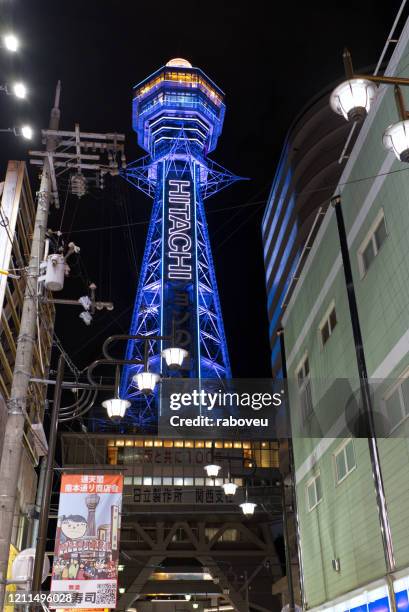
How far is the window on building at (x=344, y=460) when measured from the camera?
1521cm

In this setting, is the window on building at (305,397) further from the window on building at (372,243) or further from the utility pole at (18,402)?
the utility pole at (18,402)

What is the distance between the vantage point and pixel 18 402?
39.0 feet

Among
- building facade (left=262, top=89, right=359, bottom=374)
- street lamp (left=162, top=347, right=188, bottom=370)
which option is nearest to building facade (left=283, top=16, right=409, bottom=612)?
street lamp (left=162, top=347, right=188, bottom=370)

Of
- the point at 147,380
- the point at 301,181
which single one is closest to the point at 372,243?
the point at 147,380

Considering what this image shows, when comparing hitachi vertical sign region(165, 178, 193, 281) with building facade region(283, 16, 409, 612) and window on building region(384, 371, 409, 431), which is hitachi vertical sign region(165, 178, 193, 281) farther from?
window on building region(384, 371, 409, 431)

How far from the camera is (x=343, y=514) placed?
15.5 m

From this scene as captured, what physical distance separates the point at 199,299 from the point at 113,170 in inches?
2089

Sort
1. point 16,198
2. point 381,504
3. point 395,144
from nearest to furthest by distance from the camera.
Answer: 1. point 395,144
2. point 381,504
3. point 16,198

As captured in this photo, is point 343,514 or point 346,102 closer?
point 346,102

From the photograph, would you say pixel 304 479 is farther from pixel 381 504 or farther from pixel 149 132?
pixel 149 132

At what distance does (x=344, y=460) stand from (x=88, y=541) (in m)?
6.49

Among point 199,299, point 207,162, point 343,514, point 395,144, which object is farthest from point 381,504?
point 207,162

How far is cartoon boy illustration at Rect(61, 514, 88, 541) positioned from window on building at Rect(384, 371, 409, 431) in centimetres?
689

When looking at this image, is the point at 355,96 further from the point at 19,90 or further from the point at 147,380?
the point at 147,380
